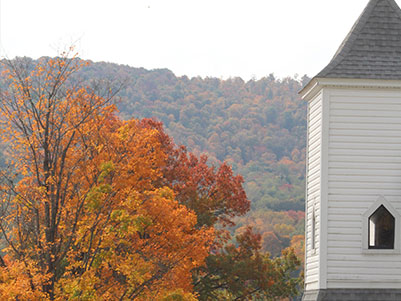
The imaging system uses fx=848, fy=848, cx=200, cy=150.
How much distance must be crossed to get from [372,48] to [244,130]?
8534 centimetres

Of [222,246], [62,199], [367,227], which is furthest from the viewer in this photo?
[222,246]

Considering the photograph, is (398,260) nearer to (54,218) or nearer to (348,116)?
(348,116)

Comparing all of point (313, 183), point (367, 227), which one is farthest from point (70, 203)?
point (367, 227)

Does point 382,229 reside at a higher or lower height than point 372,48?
lower

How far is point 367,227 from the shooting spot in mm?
20516

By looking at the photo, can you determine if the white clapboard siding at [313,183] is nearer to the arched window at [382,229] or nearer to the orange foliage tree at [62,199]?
the arched window at [382,229]

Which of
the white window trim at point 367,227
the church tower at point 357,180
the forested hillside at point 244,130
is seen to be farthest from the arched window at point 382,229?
the forested hillside at point 244,130

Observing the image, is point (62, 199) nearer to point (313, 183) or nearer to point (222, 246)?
point (313, 183)

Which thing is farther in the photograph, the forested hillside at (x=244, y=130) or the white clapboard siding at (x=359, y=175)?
the forested hillside at (x=244, y=130)

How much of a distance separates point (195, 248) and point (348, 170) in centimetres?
1042

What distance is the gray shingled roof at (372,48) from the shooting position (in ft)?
69.0

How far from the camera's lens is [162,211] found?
26969 mm

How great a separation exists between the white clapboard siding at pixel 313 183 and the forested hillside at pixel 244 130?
6359 centimetres

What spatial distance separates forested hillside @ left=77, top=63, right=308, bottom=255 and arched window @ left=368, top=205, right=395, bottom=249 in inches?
2538
